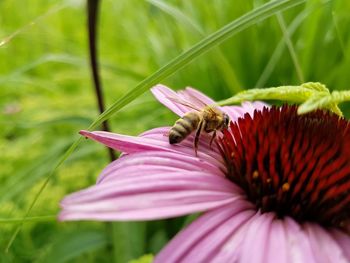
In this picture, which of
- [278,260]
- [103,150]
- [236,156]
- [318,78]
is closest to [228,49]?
[318,78]

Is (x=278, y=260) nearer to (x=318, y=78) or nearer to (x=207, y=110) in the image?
(x=207, y=110)

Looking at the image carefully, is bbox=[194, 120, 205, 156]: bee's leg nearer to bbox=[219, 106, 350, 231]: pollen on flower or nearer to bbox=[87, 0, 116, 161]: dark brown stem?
bbox=[219, 106, 350, 231]: pollen on flower

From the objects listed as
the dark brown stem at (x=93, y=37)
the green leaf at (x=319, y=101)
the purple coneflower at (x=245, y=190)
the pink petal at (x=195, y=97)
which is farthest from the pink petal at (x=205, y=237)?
the dark brown stem at (x=93, y=37)

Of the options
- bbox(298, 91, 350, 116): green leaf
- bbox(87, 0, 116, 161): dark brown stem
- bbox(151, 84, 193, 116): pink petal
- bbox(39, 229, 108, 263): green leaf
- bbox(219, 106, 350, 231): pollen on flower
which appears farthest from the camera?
bbox(39, 229, 108, 263): green leaf

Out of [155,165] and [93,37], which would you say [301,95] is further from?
[93,37]

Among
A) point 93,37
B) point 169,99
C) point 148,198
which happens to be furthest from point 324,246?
point 93,37

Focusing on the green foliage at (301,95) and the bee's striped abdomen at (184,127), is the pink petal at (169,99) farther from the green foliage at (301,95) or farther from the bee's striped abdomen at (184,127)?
the green foliage at (301,95)

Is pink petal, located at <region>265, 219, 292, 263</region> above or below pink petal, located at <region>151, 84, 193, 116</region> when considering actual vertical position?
below

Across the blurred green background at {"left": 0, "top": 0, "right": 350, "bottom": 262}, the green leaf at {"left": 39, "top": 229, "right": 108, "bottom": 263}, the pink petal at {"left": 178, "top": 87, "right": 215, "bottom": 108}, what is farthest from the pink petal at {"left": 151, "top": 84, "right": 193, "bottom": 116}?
the green leaf at {"left": 39, "top": 229, "right": 108, "bottom": 263}
